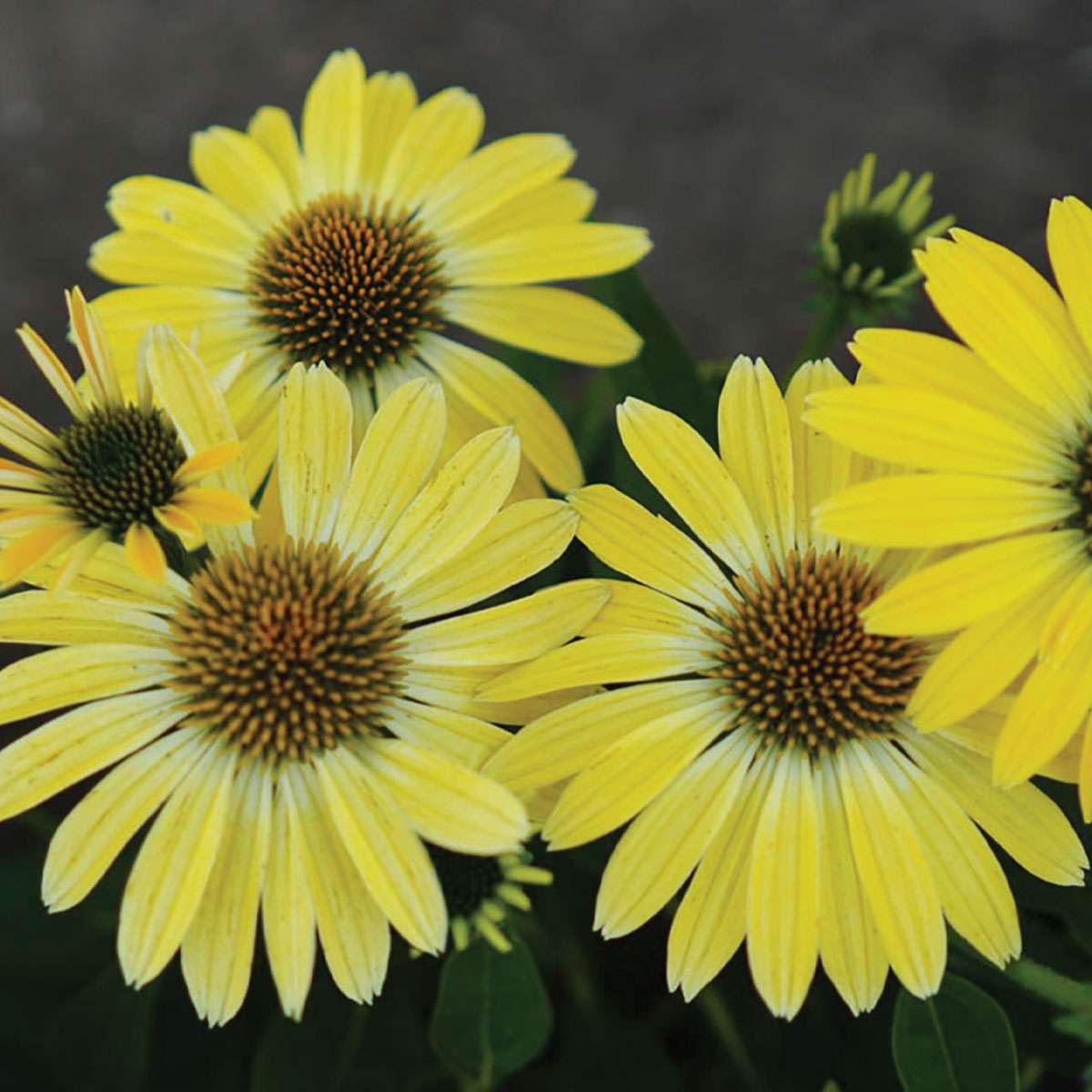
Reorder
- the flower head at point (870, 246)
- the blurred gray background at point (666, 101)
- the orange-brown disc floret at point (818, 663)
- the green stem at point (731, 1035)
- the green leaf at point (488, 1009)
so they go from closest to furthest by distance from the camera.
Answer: the orange-brown disc floret at point (818, 663)
the green leaf at point (488, 1009)
the flower head at point (870, 246)
the green stem at point (731, 1035)
the blurred gray background at point (666, 101)

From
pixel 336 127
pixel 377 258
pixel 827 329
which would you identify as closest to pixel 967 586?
pixel 827 329

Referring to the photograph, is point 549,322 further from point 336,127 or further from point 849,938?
point 849,938

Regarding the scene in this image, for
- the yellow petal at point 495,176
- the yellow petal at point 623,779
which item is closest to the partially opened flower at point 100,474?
the yellow petal at point 623,779

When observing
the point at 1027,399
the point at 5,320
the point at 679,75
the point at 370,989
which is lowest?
the point at 370,989

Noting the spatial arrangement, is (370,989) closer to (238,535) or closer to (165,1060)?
(238,535)

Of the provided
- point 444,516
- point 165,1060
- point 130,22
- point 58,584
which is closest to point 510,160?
point 444,516

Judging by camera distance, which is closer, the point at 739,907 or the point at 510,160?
the point at 739,907

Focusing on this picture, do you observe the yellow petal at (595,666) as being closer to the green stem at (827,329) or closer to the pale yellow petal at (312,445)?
the pale yellow petal at (312,445)
